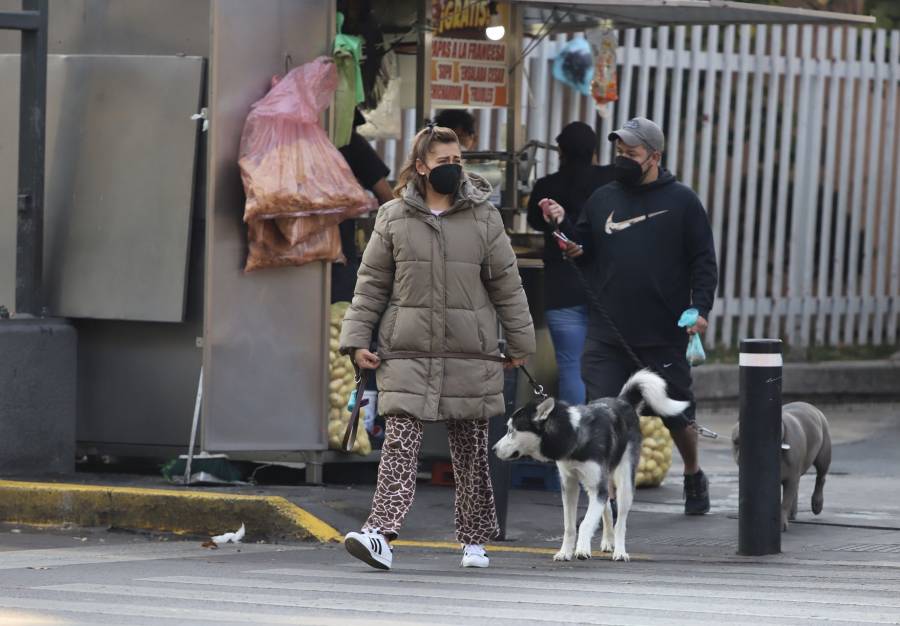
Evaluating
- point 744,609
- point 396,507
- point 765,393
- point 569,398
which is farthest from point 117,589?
point 569,398

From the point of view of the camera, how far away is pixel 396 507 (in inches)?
291

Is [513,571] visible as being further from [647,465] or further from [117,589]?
[647,465]

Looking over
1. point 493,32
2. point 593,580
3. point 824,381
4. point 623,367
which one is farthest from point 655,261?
point 824,381

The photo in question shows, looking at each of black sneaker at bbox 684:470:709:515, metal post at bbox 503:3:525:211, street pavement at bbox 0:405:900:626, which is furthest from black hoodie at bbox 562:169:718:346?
metal post at bbox 503:3:525:211

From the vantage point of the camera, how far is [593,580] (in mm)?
7117

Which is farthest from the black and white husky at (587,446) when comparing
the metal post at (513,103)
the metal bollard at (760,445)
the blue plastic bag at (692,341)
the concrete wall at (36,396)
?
the metal post at (513,103)

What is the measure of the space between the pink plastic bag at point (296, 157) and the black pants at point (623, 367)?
4.62 feet

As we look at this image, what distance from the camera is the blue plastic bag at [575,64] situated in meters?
12.9

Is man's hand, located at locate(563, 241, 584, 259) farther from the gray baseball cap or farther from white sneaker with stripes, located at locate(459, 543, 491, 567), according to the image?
white sneaker with stripes, located at locate(459, 543, 491, 567)

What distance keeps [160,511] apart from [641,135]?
2879mm

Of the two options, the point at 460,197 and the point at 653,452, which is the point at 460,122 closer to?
the point at 653,452

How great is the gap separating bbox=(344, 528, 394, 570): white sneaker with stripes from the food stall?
202cm

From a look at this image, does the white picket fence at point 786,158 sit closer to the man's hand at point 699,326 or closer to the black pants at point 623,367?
the black pants at point 623,367

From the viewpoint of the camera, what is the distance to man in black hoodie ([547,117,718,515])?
8703mm
